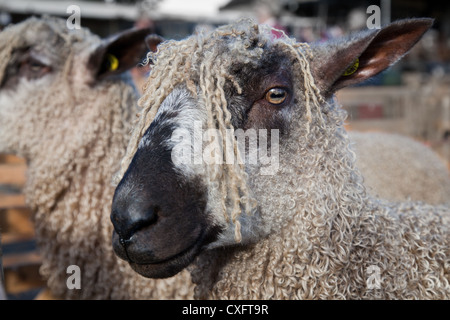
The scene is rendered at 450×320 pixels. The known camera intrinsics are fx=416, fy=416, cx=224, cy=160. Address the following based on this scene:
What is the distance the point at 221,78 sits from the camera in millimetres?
1500

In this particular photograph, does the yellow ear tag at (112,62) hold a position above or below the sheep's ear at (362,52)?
above

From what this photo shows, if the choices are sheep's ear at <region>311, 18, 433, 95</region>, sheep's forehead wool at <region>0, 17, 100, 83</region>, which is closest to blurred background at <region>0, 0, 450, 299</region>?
sheep's ear at <region>311, 18, 433, 95</region>

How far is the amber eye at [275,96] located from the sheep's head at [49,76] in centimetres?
143

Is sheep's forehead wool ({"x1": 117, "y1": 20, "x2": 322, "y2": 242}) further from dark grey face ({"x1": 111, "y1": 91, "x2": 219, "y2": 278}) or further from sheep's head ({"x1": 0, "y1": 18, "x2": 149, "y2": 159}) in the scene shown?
sheep's head ({"x1": 0, "y1": 18, "x2": 149, "y2": 159})

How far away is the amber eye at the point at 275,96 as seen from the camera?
156 centimetres

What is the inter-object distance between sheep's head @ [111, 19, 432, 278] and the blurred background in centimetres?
23

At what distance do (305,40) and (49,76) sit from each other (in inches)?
65.5

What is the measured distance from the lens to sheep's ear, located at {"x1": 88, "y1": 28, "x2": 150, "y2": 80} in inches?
102

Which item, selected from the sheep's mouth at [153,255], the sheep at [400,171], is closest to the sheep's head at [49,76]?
the sheep's mouth at [153,255]

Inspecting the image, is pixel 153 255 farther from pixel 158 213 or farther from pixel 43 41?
pixel 43 41

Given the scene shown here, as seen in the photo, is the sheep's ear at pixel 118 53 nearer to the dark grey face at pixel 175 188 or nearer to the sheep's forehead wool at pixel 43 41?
the sheep's forehead wool at pixel 43 41

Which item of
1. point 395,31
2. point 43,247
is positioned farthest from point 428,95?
point 43,247

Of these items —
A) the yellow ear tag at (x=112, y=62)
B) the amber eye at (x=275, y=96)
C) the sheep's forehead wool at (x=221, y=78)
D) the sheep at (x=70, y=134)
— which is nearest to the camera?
the sheep's forehead wool at (x=221, y=78)

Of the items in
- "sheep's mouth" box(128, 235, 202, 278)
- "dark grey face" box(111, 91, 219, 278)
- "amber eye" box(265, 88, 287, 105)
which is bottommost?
"sheep's mouth" box(128, 235, 202, 278)
